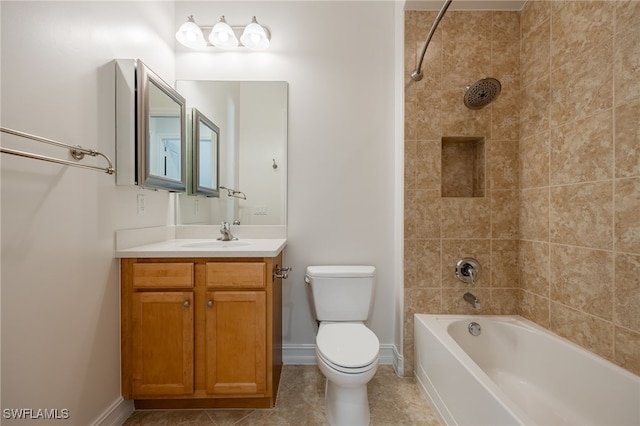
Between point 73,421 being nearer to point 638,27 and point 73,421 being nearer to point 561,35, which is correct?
point 638,27

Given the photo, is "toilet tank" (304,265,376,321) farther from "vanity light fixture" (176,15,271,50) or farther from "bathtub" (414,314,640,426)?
"vanity light fixture" (176,15,271,50)

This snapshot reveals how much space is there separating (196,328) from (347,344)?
79 centimetres

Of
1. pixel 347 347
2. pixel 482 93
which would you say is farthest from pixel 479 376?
pixel 482 93

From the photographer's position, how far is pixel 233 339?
1370 millimetres

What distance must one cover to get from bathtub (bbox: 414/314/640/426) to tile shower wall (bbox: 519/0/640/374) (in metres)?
0.10

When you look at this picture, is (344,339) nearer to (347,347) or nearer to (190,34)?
(347,347)

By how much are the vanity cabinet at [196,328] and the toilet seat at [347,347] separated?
0.31 meters

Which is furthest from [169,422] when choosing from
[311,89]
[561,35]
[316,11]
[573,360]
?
[561,35]

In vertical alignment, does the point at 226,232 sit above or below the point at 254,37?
below

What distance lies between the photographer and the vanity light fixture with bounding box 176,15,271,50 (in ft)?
5.82

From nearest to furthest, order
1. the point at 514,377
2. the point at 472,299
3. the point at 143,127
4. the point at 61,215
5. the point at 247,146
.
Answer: the point at 61,215, the point at 143,127, the point at 514,377, the point at 472,299, the point at 247,146

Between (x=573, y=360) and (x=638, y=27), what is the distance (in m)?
1.48

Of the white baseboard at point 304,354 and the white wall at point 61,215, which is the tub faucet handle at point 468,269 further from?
the white wall at point 61,215

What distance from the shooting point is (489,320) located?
1646 mm
